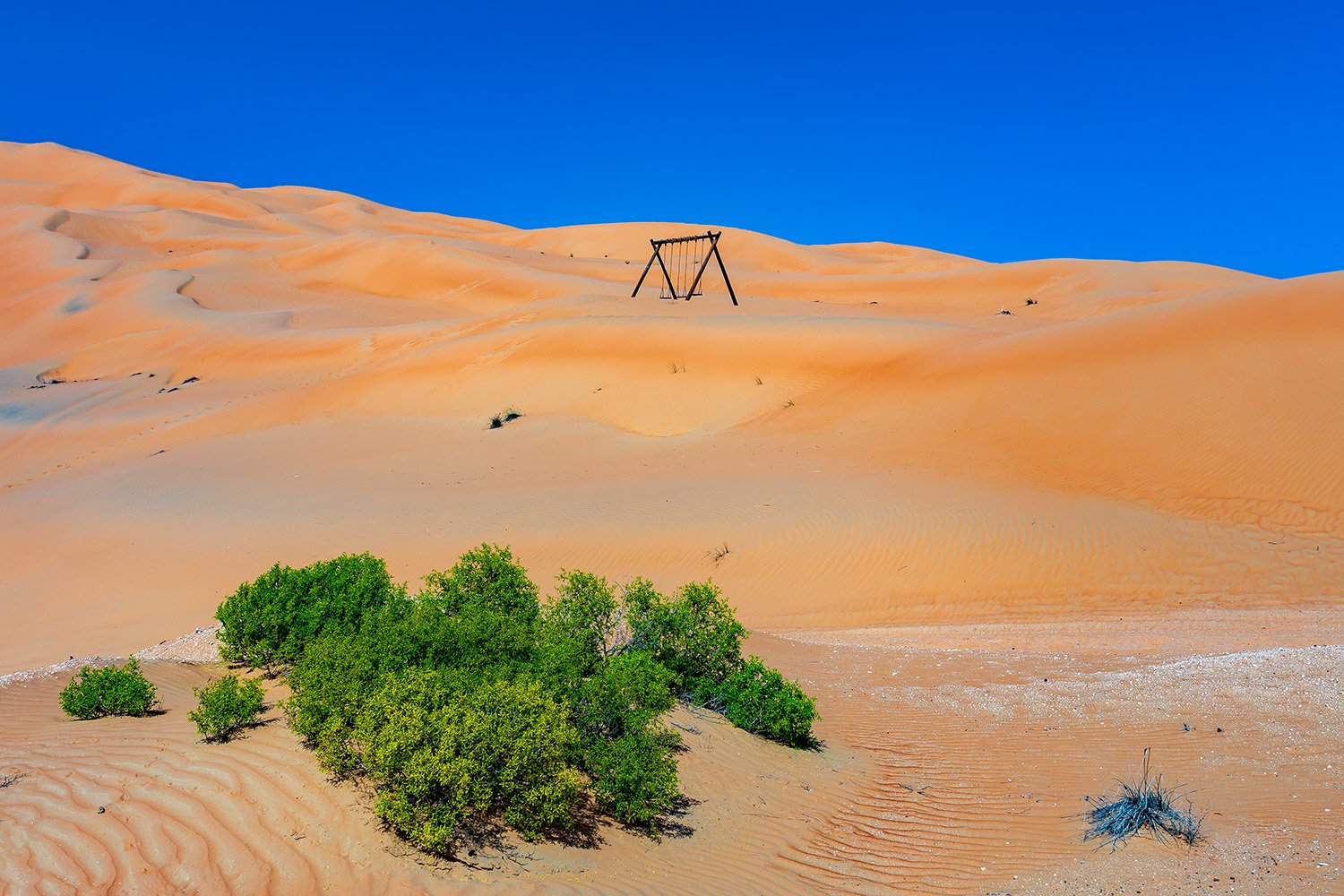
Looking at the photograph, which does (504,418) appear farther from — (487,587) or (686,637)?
(686,637)

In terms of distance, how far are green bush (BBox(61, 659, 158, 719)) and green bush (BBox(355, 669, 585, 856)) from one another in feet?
7.12

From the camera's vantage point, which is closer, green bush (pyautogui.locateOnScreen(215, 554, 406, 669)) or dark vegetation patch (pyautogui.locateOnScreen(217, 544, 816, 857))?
dark vegetation patch (pyautogui.locateOnScreen(217, 544, 816, 857))

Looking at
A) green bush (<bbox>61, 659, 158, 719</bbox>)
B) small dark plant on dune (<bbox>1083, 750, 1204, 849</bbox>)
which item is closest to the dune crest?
green bush (<bbox>61, 659, 158, 719</bbox>)

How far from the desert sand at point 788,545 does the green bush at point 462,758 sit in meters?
0.23

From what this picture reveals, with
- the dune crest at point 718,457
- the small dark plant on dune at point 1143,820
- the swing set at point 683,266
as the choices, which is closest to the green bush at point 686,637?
the small dark plant on dune at point 1143,820

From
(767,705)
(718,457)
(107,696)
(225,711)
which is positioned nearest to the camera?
(225,711)

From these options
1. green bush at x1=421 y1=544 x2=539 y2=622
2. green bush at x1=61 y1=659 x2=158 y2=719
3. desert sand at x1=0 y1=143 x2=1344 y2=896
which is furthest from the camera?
green bush at x1=421 y1=544 x2=539 y2=622

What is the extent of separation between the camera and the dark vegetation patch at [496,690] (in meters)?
5.18

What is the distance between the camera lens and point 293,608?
8.62m

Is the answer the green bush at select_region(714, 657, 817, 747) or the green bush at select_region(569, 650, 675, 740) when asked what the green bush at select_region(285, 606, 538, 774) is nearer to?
the green bush at select_region(569, 650, 675, 740)

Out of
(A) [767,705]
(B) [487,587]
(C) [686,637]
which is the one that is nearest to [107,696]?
(B) [487,587]

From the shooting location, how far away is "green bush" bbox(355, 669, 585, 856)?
4.95 metres

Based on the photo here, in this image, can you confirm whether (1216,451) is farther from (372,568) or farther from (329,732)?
(329,732)

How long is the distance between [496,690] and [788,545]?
9.71 m
